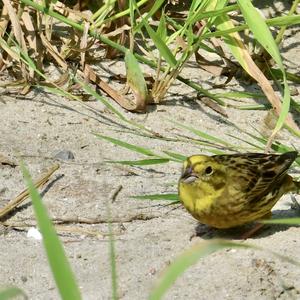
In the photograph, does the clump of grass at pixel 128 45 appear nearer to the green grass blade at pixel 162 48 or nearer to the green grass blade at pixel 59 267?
the green grass blade at pixel 162 48

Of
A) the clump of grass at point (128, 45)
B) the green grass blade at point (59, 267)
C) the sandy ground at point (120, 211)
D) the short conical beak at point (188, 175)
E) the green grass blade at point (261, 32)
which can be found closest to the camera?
the green grass blade at point (59, 267)

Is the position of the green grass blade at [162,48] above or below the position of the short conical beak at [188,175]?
below

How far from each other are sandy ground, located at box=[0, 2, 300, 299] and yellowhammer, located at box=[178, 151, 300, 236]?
14cm

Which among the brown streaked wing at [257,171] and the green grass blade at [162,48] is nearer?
the brown streaked wing at [257,171]

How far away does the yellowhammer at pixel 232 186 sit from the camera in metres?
4.24

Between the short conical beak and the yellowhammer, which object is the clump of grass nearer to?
the yellowhammer

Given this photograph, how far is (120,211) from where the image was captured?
15.0 feet

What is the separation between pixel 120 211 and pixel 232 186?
0.56m

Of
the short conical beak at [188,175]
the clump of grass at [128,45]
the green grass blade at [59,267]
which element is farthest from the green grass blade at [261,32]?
the green grass blade at [59,267]

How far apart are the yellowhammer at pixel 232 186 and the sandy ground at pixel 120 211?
0.14 meters

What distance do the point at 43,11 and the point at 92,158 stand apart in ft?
3.07

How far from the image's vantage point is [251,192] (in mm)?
4363

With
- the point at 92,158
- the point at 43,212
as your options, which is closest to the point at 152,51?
the point at 92,158

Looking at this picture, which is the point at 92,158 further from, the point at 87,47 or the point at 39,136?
the point at 87,47
